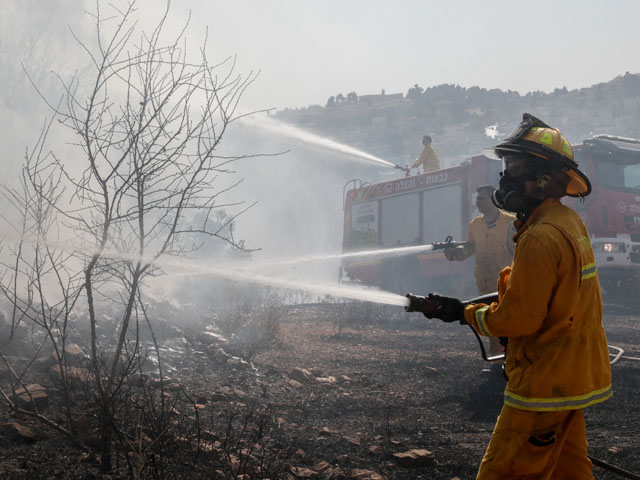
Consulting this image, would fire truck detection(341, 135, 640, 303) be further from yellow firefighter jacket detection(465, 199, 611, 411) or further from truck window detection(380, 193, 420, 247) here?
yellow firefighter jacket detection(465, 199, 611, 411)

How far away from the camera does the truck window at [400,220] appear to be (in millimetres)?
12266

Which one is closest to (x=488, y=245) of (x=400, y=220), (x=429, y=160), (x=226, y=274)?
(x=226, y=274)

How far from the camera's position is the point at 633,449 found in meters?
3.26

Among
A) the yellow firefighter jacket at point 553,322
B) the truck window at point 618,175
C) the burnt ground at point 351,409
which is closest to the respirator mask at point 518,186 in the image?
the yellow firefighter jacket at point 553,322

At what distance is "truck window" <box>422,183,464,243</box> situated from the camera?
36.6 feet

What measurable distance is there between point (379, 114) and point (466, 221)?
2901cm

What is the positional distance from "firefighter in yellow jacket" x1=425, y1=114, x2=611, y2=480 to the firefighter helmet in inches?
6.2

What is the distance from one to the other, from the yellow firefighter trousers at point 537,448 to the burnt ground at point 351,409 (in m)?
1.01

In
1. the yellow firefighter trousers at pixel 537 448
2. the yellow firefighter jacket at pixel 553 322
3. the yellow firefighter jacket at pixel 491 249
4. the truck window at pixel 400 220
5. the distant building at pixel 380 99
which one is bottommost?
the yellow firefighter trousers at pixel 537 448

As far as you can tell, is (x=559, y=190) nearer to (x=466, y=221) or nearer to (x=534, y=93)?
(x=466, y=221)

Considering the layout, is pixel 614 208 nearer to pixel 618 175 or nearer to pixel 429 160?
pixel 618 175

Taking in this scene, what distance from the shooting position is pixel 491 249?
5332mm

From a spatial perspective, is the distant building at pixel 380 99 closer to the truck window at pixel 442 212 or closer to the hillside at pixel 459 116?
the hillside at pixel 459 116

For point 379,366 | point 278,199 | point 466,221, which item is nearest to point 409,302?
point 379,366
